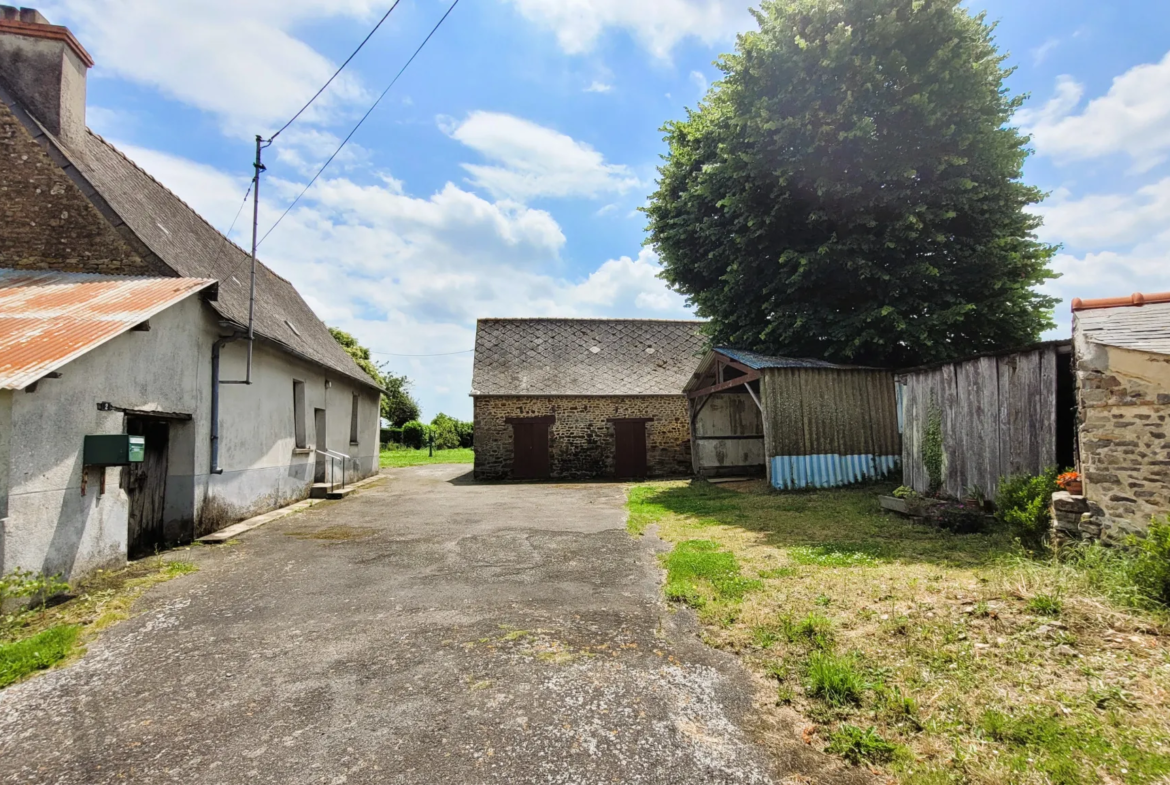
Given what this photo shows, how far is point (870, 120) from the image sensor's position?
10602 mm

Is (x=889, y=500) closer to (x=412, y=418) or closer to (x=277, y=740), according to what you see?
(x=277, y=740)

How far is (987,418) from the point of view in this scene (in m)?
7.83

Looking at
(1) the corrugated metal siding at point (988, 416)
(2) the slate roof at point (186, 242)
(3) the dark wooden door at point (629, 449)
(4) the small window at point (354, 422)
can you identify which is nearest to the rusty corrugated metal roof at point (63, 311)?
(2) the slate roof at point (186, 242)

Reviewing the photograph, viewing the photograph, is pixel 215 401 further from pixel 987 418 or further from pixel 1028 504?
pixel 987 418

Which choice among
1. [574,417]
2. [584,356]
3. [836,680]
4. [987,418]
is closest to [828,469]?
[987,418]

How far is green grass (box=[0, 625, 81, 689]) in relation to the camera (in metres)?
3.53

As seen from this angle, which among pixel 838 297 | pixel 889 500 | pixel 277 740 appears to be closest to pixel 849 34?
pixel 838 297

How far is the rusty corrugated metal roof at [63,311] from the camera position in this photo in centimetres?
484

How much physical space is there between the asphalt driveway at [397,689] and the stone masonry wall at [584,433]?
39.1ft

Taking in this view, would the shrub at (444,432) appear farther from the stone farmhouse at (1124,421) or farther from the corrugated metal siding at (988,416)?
the stone farmhouse at (1124,421)

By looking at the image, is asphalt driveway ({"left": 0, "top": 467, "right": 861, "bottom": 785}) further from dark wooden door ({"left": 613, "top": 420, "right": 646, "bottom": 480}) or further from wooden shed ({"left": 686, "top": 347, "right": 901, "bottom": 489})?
dark wooden door ({"left": 613, "top": 420, "right": 646, "bottom": 480})

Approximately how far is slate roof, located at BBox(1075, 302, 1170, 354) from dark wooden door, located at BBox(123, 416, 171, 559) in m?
10.4

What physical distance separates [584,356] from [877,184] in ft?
36.4

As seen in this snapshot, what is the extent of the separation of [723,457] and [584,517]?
25.1 ft
